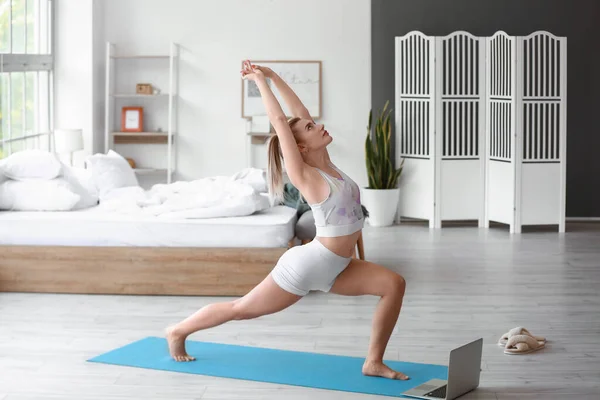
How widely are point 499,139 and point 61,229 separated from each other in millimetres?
4297

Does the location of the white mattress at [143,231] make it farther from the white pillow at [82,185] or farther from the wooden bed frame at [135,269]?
the white pillow at [82,185]

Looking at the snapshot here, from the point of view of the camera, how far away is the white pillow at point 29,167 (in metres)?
6.19

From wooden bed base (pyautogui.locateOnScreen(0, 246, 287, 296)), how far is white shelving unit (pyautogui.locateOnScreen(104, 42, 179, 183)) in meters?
3.50

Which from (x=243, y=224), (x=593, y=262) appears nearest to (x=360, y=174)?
(x=593, y=262)

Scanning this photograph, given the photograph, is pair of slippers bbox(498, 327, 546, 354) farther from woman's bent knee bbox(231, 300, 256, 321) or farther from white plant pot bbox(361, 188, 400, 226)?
white plant pot bbox(361, 188, 400, 226)

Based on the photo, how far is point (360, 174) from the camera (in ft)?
30.5

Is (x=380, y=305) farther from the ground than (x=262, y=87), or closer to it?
closer to it

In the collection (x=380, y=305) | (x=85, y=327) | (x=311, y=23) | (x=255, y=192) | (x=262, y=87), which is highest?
(x=311, y=23)

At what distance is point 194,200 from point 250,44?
358cm

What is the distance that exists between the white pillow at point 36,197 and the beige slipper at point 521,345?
305 cm

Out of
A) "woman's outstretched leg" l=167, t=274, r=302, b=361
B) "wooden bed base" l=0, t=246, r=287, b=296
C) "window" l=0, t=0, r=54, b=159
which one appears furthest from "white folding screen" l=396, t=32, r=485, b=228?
"woman's outstretched leg" l=167, t=274, r=302, b=361

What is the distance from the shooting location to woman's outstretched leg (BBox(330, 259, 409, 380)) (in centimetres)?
388

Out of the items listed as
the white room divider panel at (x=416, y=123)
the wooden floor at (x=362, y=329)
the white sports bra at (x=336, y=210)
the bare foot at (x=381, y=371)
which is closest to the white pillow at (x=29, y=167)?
the wooden floor at (x=362, y=329)

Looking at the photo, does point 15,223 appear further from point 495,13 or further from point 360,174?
point 495,13
